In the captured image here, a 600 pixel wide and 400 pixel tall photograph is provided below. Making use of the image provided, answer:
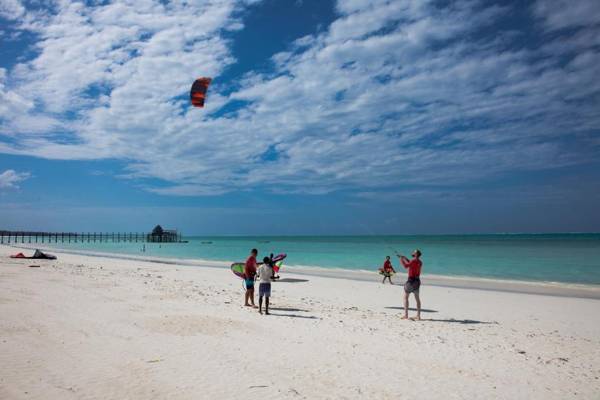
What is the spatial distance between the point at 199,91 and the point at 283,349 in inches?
466

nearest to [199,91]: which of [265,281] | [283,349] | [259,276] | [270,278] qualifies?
[259,276]

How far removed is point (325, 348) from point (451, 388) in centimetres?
219

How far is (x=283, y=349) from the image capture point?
262 inches

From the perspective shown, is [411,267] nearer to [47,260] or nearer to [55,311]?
[55,311]

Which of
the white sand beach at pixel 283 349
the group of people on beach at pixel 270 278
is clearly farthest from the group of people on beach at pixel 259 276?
the white sand beach at pixel 283 349

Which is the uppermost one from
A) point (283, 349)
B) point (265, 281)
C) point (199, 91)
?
point (199, 91)

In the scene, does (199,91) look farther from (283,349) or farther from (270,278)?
(283,349)

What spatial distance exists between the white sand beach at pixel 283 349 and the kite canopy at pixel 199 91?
7.33 m

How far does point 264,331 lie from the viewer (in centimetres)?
790

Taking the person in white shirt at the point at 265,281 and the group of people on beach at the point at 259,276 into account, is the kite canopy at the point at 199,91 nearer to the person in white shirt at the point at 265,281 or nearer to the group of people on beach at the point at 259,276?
the group of people on beach at the point at 259,276

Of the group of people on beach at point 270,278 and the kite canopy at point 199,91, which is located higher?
the kite canopy at point 199,91

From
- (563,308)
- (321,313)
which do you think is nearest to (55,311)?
(321,313)

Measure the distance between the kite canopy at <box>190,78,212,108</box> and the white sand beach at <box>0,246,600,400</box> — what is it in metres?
7.33

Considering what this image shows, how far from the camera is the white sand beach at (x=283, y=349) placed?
5016mm
